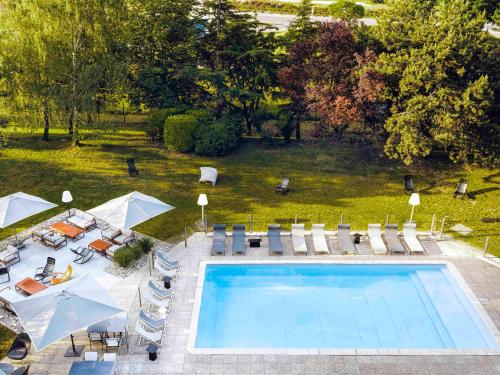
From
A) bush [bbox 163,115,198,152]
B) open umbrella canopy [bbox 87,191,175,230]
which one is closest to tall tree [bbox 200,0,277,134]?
bush [bbox 163,115,198,152]

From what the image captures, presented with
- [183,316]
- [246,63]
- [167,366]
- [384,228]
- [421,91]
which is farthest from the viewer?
[246,63]

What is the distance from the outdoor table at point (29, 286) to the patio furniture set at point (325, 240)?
6.80m

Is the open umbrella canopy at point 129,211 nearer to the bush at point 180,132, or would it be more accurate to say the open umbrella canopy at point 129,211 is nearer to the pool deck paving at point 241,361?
the pool deck paving at point 241,361

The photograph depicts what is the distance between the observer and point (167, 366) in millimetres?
15141

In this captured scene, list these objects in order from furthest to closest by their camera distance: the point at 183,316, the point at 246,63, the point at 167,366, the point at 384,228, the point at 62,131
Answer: the point at 62,131
the point at 246,63
the point at 384,228
the point at 183,316
the point at 167,366

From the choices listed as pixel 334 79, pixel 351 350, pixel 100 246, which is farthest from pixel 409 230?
pixel 100 246

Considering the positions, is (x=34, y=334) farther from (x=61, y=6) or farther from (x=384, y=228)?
(x=61, y=6)

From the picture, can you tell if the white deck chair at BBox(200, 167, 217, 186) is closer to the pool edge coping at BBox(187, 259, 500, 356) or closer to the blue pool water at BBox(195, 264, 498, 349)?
the blue pool water at BBox(195, 264, 498, 349)

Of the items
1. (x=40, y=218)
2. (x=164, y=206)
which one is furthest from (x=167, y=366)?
(x=40, y=218)

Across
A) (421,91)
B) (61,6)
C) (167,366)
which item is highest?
(61,6)

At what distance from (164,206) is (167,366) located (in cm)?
761

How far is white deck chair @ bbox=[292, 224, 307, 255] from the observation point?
20797 millimetres

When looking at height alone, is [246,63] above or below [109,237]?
above

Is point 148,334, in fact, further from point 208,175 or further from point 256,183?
point 256,183
